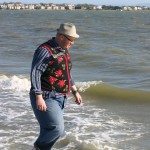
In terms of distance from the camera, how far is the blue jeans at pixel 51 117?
5.65 meters

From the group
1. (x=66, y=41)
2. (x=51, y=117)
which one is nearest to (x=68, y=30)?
(x=66, y=41)

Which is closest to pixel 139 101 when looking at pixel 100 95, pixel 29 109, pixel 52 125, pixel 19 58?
pixel 100 95

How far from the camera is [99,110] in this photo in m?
10.2

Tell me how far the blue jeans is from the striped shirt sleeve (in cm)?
15

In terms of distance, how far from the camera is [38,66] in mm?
5512

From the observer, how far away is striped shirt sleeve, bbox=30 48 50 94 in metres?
5.51

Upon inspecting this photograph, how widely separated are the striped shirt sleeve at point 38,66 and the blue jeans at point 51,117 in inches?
→ 5.9

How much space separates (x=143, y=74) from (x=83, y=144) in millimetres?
7991

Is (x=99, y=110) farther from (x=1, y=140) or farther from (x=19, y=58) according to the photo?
(x=19, y=58)

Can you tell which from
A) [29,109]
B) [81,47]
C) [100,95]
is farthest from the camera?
[81,47]

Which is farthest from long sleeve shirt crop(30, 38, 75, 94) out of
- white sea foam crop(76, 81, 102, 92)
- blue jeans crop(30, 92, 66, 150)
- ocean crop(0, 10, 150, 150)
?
white sea foam crop(76, 81, 102, 92)

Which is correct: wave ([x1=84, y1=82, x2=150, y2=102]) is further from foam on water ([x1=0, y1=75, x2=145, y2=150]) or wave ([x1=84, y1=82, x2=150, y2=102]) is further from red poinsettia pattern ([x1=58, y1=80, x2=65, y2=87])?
red poinsettia pattern ([x1=58, y1=80, x2=65, y2=87])

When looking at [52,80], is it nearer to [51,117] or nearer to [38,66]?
[38,66]

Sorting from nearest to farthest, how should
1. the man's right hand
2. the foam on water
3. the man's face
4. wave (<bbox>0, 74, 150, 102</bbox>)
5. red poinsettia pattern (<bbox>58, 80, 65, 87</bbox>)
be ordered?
the man's right hand < the man's face < red poinsettia pattern (<bbox>58, 80, 65, 87</bbox>) < the foam on water < wave (<bbox>0, 74, 150, 102</bbox>)
